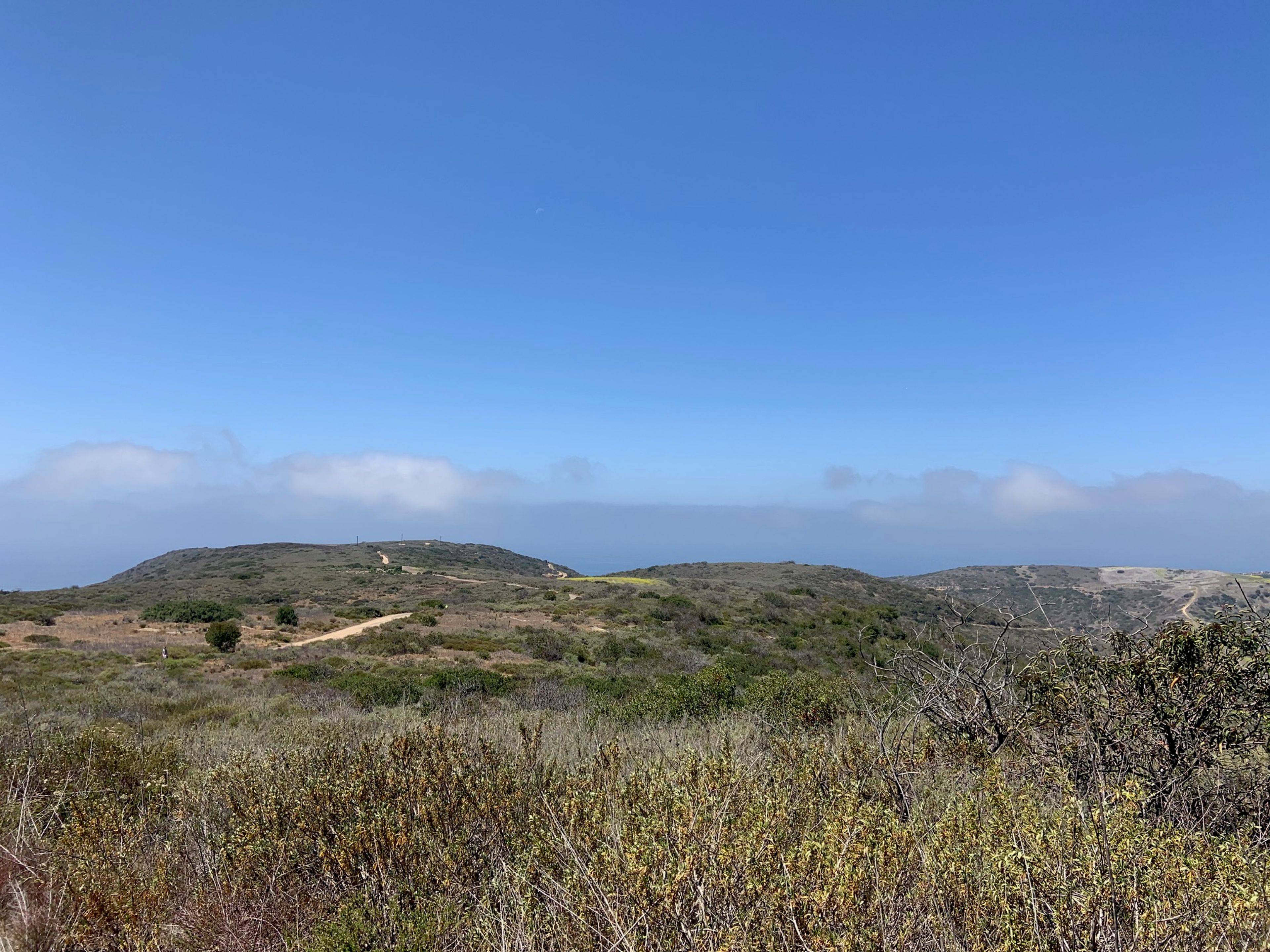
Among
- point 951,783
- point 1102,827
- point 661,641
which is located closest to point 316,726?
point 951,783

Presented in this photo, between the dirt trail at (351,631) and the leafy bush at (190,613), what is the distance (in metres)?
6.56

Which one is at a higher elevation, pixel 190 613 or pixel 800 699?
pixel 800 699

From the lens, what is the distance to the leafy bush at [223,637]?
25141mm

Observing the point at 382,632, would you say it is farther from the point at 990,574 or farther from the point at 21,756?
the point at 990,574

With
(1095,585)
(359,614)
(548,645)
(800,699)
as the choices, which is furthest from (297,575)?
(1095,585)

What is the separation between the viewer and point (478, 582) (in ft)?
185

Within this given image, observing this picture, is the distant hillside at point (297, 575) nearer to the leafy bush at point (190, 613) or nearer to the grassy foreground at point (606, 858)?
the leafy bush at point (190, 613)

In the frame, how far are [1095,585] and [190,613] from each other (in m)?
80.8

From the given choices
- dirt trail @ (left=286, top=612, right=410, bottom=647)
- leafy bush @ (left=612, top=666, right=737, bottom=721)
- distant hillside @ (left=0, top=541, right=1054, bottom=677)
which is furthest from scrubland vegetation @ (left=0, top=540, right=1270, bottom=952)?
dirt trail @ (left=286, top=612, right=410, bottom=647)

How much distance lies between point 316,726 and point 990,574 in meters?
88.8

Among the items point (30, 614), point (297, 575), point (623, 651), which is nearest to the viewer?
point (623, 651)

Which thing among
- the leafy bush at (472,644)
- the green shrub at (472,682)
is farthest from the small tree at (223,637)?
the green shrub at (472,682)

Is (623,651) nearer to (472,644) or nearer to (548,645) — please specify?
(548,645)

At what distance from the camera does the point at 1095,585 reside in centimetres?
7075
